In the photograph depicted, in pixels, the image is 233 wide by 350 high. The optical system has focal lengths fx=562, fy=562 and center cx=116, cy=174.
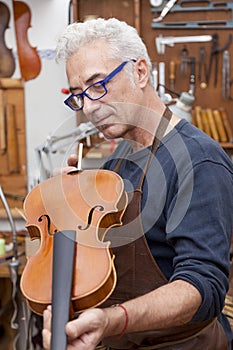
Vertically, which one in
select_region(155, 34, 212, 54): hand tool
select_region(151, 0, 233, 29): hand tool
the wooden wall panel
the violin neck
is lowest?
the wooden wall panel

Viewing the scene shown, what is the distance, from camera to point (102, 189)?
1.31 metres

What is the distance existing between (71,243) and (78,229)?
10 centimetres

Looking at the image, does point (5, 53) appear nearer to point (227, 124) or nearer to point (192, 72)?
point (192, 72)

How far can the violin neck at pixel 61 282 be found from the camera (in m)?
0.93

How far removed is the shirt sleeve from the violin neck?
220mm

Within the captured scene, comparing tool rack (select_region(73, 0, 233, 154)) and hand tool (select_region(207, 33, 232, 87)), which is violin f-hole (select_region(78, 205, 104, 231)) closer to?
tool rack (select_region(73, 0, 233, 154))

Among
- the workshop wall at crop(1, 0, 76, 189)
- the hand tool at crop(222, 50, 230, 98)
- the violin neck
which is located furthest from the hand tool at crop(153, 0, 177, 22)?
the violin neck

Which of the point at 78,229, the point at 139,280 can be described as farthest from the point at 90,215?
the point at 139,280

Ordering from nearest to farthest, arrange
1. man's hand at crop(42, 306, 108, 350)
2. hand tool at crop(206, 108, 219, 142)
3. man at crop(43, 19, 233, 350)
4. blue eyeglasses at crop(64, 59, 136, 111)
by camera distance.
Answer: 1. man's hand at crop(42, 306, 108, 350)
2. man at crop(43, 19, 233, 350)
3. blue eyeglasses at crop(64, 59, 136, 111)
4. hand tool at crop(206, 108, 219, 142)

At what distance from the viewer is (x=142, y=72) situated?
138 cm

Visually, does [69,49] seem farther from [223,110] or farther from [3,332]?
[3,332]

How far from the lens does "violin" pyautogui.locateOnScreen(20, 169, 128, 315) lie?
1.01 meters

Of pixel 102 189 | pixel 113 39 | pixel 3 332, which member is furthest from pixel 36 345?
pixel 113 39

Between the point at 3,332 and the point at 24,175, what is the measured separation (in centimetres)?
91
